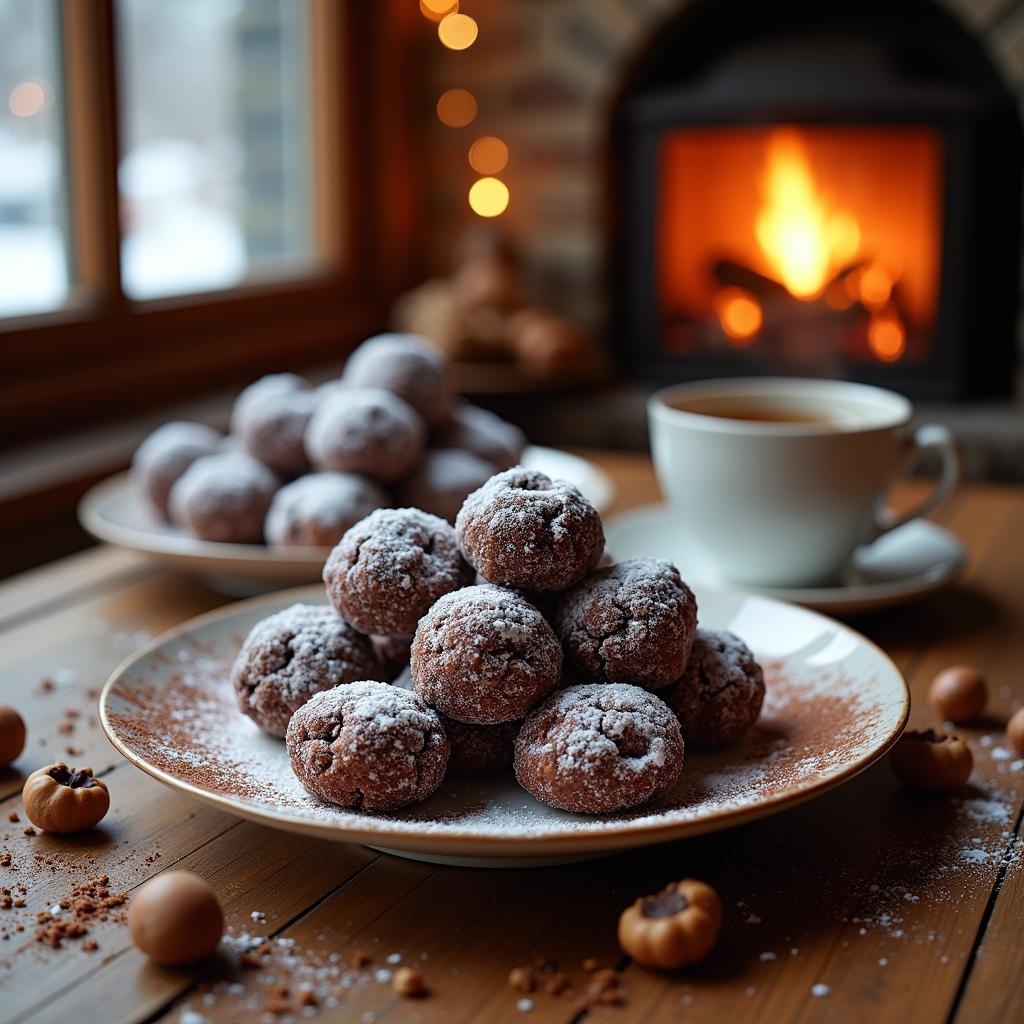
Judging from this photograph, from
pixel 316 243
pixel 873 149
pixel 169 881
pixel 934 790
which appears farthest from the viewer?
pixel 316 243

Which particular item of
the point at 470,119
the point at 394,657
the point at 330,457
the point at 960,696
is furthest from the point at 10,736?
the point at 470,119

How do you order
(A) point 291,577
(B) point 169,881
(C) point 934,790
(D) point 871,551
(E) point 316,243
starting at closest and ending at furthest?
1. (B) point 169,881
2. (C) point 934,790
3. (A) point 291,577
4. (D) point 871,551
5. (E) point 316,243

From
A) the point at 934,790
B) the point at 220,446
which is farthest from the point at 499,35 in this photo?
the point at 934,790

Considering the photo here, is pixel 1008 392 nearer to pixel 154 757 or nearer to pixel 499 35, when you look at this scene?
pixel 499 35

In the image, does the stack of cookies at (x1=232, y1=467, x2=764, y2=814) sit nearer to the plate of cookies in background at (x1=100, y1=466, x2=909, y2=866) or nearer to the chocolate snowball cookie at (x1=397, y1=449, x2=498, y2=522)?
the plate of cookies in background at (x1=100, y1=466, x2=909, y2=866)

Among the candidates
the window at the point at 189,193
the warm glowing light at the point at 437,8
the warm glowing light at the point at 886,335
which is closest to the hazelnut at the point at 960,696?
the window at the point at 189,193

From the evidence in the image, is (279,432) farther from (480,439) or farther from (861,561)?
(861,561)
